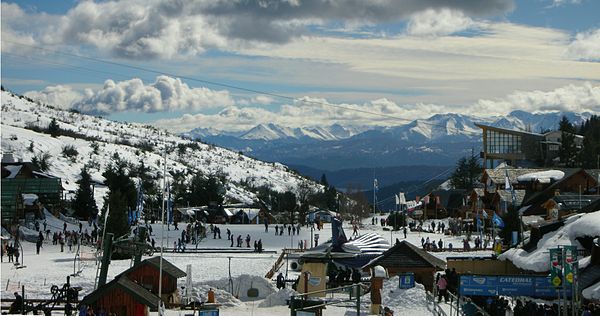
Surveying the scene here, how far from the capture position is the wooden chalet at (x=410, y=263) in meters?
36.8

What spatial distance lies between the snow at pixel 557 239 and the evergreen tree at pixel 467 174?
3150 inches

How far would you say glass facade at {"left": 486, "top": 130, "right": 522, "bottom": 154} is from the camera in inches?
4328

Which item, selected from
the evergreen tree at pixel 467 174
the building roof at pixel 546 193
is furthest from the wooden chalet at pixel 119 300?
the evergreen tree at pixel 467 174

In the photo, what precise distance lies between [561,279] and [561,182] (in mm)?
50304

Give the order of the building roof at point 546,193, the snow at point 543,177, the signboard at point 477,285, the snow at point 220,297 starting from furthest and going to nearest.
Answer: the snow at point 543,177 < the building roof at point 546,193 < the snow at point 220,297 < the signboard at point 477,285

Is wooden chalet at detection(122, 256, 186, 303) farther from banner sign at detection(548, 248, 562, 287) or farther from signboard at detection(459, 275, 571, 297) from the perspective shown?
banner sign at detection(548, 248, 562, 287)

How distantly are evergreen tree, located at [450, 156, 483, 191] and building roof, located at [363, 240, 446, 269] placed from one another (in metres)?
80.1

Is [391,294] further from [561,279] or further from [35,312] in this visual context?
[35,312]

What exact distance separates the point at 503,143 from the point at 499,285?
8564cm

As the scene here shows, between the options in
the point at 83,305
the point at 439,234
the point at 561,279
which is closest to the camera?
the point at 561,279

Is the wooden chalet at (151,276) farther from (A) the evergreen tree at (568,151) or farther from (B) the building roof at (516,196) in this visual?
(A) the evergreen tree at (568,151)

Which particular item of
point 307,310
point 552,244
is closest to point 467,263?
point 552,244

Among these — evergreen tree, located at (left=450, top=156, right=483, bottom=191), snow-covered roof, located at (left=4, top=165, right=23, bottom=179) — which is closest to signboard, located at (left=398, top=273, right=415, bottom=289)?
snow-covered roof, located at (left=4, top=165, right=23, bottom=179)

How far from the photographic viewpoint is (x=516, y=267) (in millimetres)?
37562
